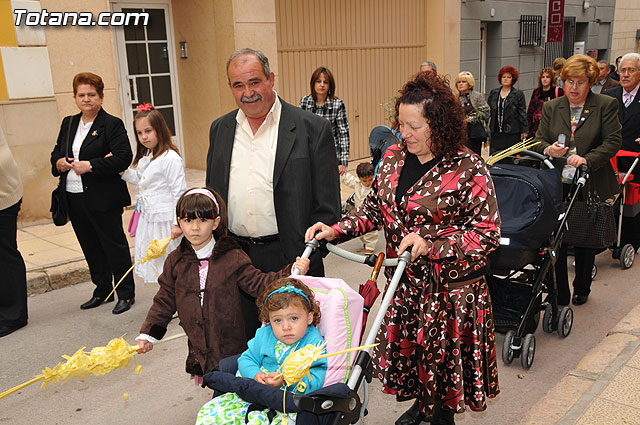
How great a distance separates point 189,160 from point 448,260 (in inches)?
360

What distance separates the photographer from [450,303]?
338 cm

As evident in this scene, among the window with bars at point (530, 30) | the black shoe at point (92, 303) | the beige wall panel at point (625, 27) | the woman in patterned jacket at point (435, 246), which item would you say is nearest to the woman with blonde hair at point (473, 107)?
the black shoe at point (92, 303)

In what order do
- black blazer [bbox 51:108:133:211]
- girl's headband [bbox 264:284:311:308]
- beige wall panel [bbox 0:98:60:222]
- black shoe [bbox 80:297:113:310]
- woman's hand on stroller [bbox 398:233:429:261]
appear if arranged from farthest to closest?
beige wall panel [bbox 0:98:60:222] < black shoe [bbox 80:297:113:310] < black blazer [bbox 51:108:133:211] < woman's hand on stroller [bbox 398:233:429:261] < girl's headband [bbox 264:284:311:308]

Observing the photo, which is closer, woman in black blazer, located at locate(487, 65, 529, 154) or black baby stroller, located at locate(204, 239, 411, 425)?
black baby stroller, located at locate(204, 239, 411, 425)

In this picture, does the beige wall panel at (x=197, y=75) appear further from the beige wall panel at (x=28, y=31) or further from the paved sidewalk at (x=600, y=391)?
the paved sidewalk at (x=600, y=391)

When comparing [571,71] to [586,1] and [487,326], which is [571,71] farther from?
[586,1]

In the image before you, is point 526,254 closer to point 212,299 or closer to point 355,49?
point 212,299

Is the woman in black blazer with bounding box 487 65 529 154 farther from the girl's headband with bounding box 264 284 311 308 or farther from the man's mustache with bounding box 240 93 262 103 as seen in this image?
the girl's headband with bounding box 264 284 311 308

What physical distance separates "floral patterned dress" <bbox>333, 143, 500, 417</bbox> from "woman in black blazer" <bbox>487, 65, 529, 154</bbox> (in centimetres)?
722

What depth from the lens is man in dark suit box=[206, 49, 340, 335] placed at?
143 inches

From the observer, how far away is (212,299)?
3.37 meters

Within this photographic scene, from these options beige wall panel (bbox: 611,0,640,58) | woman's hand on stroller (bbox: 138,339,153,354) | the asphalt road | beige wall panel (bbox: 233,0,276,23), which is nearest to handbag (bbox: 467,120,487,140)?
beige wall panel (bbox: 233,0,276,23)

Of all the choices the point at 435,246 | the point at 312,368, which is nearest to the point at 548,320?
the point at 435,246

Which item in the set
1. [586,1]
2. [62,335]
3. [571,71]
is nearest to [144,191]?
[62,335]
